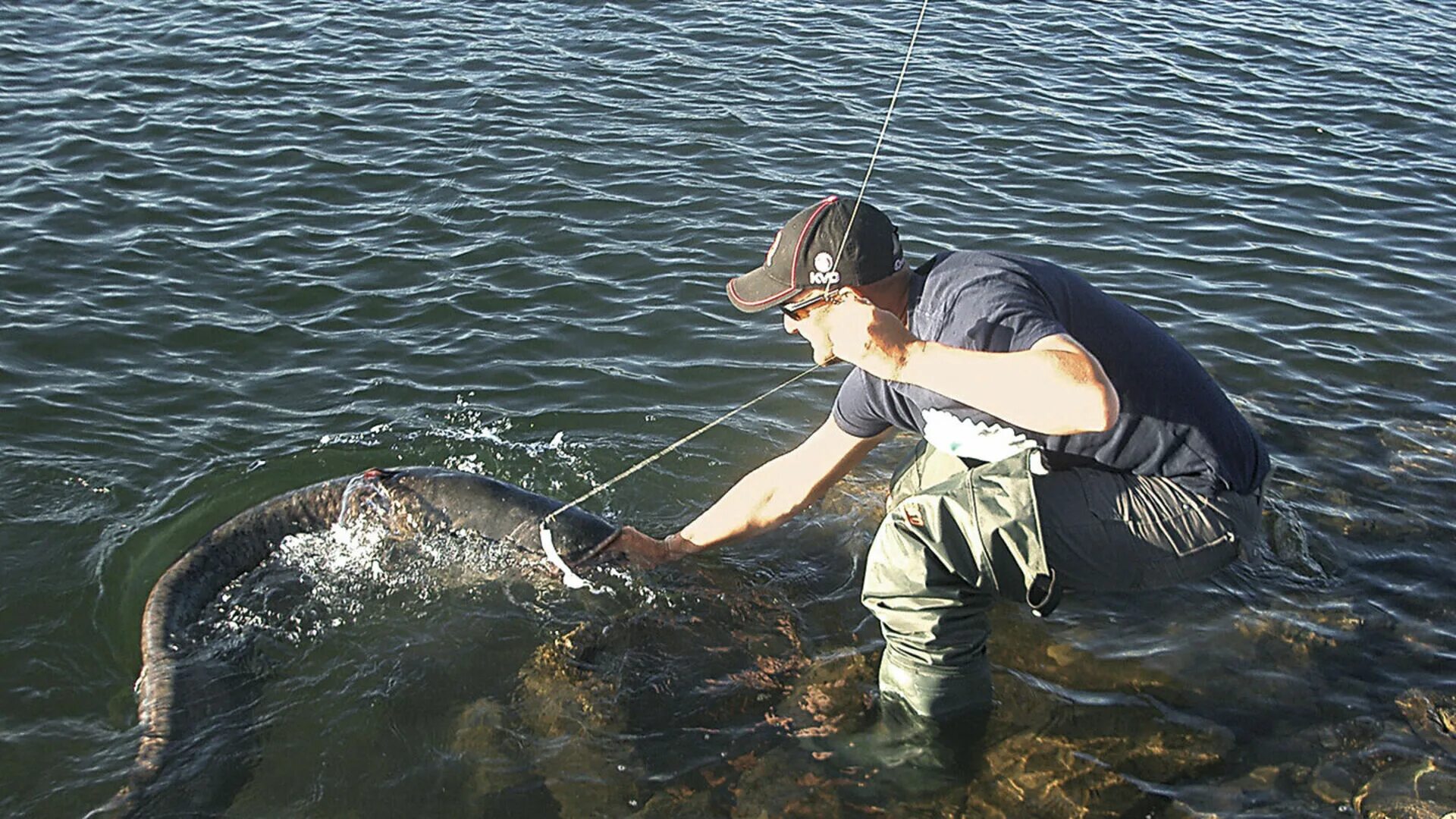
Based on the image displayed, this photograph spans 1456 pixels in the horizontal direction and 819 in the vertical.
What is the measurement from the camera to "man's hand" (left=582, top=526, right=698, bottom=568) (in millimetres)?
6246

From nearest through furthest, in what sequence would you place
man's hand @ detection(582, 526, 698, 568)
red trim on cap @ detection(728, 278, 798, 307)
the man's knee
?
red trim on cap @ detection(728, 278, 798, 307), the man's knee, man's hand @ detection(582, 526, 698, 568)

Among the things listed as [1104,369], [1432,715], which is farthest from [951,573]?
[1432,715]

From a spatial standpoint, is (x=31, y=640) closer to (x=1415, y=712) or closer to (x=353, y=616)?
(x=353, y=616)

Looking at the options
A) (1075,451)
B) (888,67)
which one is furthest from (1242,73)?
(1075,451)

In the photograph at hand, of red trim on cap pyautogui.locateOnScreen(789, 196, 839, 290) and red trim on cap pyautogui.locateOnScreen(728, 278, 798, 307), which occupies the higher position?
red trim on cap pyautogui.locateOnScreen(789, 196, 839, 290)

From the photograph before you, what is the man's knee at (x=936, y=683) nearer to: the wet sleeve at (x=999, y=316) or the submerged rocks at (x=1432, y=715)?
the wet sleeve at (x=999, y=316)

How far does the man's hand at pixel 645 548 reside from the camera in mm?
6246

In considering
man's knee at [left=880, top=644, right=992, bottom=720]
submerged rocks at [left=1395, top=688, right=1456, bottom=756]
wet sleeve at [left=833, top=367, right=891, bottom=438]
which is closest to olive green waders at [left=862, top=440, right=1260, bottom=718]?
man's knee at [left=880, top=644, right=992, bottom=720]

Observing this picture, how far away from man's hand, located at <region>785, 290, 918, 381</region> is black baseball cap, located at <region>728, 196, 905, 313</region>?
269 mm

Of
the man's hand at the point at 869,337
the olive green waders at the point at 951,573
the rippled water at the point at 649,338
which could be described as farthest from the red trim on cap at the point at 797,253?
the rippled water at the point at 649,338

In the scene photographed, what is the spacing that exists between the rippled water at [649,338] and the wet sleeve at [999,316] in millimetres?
1965

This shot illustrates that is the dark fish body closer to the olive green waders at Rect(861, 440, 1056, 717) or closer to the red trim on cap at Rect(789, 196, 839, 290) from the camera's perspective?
the olive green waders at Rect(861, 440, 1056, 717)

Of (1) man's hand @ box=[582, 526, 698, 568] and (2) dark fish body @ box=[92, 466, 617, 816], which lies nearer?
(2) dark fish body @ box=[92, 466, 617, 816]

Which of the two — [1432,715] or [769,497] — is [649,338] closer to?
[769,497]
